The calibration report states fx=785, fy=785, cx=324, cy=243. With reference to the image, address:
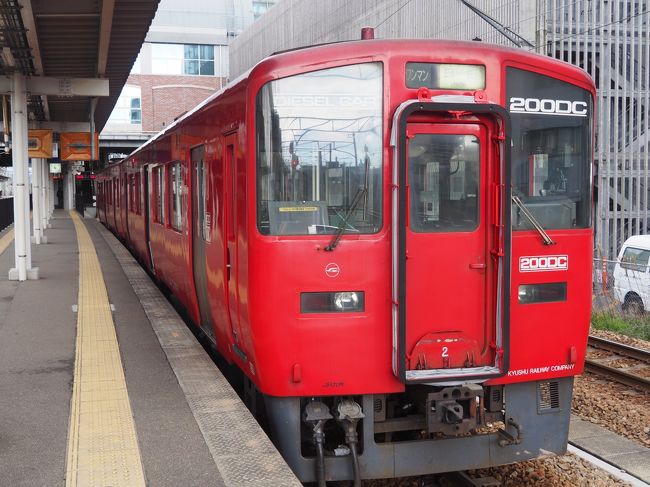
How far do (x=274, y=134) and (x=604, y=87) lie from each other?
19137mm

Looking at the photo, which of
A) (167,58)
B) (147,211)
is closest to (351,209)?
(147,211)

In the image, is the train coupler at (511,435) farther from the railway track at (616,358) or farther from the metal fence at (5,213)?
the metal fence at (5,213)

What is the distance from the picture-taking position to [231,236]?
→ 5504 mm

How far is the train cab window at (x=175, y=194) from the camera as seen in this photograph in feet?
27.1

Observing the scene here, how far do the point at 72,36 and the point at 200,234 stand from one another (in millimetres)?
5653

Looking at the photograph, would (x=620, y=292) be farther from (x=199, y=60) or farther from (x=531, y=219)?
(x=199, y=60)

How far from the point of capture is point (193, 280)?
7.57 metres

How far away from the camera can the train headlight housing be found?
185 inches

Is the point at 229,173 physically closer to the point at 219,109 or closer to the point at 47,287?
the point at 219,109

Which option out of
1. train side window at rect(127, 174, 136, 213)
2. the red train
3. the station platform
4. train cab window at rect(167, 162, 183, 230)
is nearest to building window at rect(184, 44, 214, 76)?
train side window at rect(127, 174, 136, 213)

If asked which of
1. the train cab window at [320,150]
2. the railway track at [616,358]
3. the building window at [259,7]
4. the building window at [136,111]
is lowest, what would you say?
the railway track at [616,358]

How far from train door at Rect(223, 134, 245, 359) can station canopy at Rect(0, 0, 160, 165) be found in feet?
15.6

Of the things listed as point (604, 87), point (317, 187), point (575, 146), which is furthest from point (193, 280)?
point (604, 87)

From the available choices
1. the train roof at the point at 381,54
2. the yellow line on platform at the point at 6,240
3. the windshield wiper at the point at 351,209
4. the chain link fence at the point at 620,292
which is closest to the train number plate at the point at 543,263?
the windshield wiper at the point at 351,209
